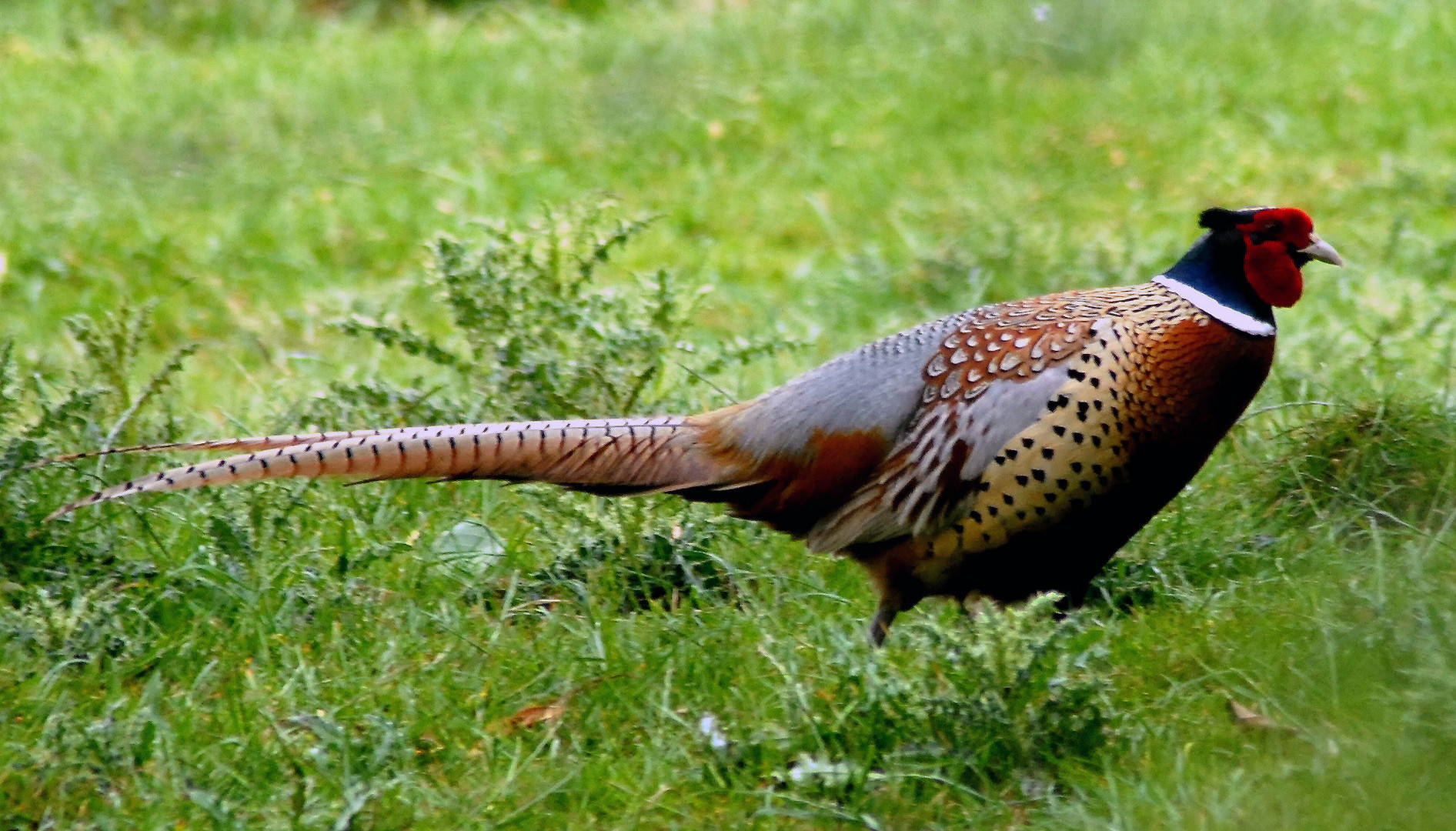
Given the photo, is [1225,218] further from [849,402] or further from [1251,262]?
[849,402]

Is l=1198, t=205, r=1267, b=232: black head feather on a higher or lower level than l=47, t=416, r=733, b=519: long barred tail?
higher

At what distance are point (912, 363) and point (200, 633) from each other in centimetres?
141

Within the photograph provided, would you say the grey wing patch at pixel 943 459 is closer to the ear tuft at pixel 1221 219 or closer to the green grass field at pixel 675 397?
the green grass field at pixel 675 397

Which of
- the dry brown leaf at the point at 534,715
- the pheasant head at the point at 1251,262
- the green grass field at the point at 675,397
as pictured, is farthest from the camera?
the pheasant head at the point at 1251,262

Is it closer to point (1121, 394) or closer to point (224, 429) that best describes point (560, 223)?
point (224, 429)

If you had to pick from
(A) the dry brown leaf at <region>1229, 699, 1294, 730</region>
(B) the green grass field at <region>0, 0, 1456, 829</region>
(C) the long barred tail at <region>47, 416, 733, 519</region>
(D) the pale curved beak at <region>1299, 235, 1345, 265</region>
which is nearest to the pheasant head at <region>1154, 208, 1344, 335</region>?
(D) the pale curved beak at <region>1299, 235, 1345, 265</region>

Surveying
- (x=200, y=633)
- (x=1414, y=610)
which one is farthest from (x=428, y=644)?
(x=1414, y=610)

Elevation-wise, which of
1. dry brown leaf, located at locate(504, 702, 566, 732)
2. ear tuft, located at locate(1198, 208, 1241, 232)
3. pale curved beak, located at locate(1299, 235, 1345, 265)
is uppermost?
ear tuft, located at locate(1198, 208, 1241, 232)

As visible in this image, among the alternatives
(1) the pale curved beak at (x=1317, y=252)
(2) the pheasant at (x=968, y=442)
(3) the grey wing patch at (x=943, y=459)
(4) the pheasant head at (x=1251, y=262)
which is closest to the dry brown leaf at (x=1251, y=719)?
(2) the pheasant at (x=968, y=442)

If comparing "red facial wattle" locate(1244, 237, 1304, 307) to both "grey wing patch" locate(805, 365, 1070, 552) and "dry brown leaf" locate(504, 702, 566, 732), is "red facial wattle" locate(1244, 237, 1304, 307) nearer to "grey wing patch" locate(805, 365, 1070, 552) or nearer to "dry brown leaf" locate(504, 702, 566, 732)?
"grey wing patch" locate(805, 365, 1070, 552)

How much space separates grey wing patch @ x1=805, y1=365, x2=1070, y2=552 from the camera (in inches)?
120

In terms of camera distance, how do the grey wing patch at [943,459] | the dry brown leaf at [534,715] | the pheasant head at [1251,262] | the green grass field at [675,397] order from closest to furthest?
1. the green grass field at [675,397]
2. the dry brown leaf at [534,715]
3. the grey wing patch at [943,459]
4. the pheasant head at [1251,262]

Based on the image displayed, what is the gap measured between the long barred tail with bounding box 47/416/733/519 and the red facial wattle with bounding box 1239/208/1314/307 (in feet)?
3.46

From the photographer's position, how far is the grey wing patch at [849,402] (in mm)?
3176
